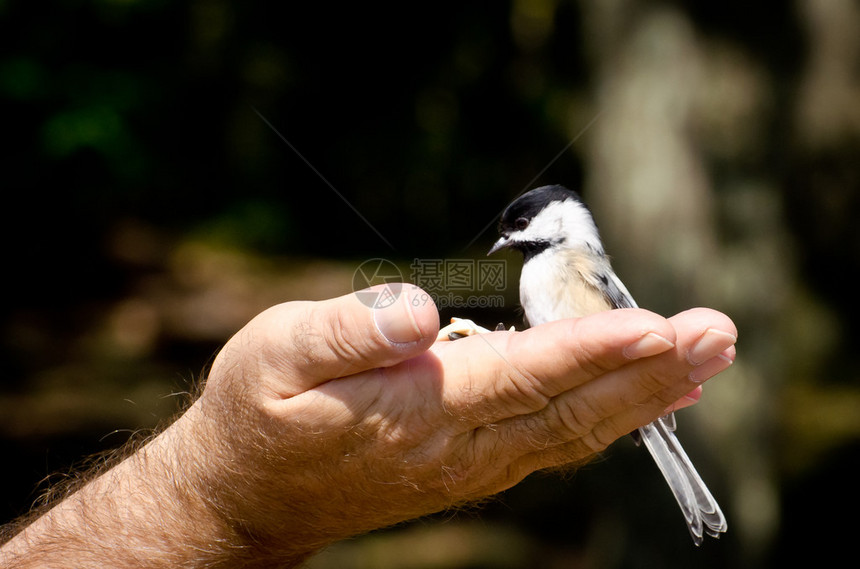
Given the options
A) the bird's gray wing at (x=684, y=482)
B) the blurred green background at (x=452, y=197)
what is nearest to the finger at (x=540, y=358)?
the bird's gray wing at (x=684, y=482)

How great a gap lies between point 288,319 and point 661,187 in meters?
2.63

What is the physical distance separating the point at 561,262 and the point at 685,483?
66 cm

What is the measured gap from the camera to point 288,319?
1398mm

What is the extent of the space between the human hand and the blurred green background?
84 centimetres

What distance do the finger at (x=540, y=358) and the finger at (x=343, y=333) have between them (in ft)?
0.51

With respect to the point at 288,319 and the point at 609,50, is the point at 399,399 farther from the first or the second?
the point at 609,50

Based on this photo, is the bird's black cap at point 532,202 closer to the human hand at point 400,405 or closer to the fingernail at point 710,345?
the human hand at point 400,405

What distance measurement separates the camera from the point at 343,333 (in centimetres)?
130

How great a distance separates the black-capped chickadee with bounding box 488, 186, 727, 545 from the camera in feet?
6.46

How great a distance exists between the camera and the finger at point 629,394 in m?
1.26

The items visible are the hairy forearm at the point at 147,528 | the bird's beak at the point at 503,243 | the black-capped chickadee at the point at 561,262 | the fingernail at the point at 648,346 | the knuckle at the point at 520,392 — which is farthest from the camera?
the bird's beak at the point at 503,243

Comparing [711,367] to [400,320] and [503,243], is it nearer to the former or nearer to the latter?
[400,320]

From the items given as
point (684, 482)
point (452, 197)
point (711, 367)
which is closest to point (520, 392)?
point (711, 367)

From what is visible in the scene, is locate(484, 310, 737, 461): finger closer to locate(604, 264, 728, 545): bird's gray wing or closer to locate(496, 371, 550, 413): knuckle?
locate(496, 371, 550, 413): knuckle
